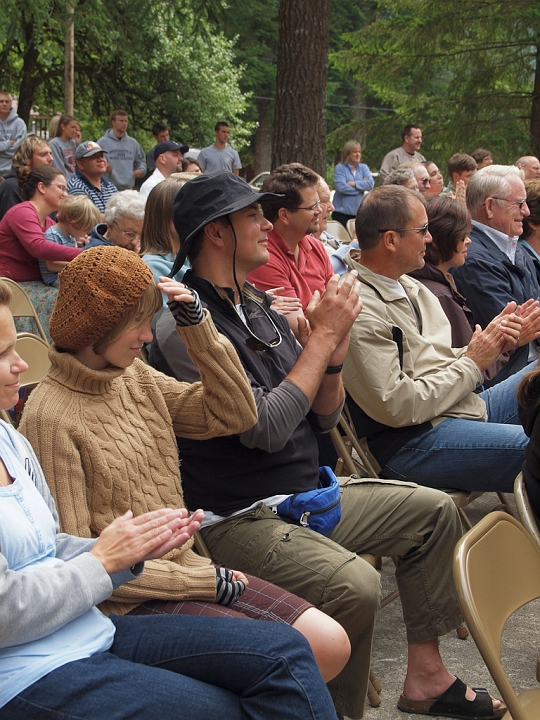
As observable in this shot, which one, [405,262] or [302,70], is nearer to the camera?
[405,262]

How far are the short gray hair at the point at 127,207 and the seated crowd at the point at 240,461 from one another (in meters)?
0.75

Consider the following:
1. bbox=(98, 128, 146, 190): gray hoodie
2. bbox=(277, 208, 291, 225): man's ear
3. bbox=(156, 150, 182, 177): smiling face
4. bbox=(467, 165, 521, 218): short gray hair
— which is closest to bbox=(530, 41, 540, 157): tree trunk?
bbox=(98, 128, 146, 190): gray hoodie

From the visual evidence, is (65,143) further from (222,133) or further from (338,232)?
(222,133)

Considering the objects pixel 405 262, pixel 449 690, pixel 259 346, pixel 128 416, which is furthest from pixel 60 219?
pixel 449 690

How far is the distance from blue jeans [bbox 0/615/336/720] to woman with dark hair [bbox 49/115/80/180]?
842cm

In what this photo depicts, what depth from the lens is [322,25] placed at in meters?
8.23

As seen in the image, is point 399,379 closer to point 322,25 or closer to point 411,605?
point 411,605

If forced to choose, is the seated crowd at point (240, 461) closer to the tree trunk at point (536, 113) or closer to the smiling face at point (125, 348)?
the smiling face at point (125, 348)

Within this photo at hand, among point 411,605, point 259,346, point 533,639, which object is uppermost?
point 259,346

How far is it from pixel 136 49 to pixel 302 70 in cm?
669

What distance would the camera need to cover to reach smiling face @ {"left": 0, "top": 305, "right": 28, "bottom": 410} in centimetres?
187

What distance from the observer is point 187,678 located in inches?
70.3

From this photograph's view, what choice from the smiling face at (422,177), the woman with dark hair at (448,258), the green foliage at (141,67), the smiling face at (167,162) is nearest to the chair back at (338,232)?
the smiling face at (422,177)

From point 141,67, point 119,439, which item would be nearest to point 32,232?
point 119,439
